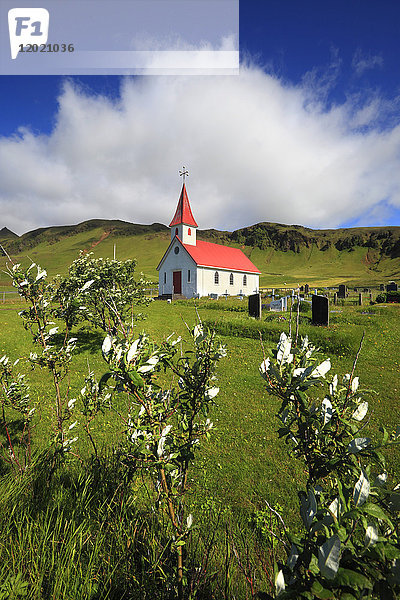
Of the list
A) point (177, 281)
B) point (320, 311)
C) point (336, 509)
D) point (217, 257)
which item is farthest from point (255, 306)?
point (217, 257)

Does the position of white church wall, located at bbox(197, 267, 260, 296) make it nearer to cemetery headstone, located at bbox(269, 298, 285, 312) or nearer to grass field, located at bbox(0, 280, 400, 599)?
cemetery headstone, located at bbox(269, 298, 285, 312)

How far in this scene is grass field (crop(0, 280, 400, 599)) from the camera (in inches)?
174

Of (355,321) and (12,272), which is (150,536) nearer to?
(12,272)

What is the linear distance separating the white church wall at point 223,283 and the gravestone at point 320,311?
19.5m

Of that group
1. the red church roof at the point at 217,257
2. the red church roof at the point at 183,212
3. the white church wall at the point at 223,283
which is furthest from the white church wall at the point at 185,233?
the white church wall at the point at 223,283

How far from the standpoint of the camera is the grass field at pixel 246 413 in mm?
4410

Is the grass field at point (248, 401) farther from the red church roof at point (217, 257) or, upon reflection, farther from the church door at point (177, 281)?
the red church roof at point (217, 257)

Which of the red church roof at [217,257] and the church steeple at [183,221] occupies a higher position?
the church steeple at [183,221]

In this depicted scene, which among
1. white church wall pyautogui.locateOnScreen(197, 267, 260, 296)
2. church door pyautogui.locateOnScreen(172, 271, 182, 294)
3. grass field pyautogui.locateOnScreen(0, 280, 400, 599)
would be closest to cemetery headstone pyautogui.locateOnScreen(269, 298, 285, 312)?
grass field pyautogui.locateOnScreen(0, 280, 400, 599)

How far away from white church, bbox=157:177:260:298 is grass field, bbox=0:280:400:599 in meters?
18.5

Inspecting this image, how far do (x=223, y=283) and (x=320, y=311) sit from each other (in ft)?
73.9

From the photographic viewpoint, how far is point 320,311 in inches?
569

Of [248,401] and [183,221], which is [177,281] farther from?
[248,401]

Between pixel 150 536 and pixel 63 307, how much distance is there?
8.43 feet
